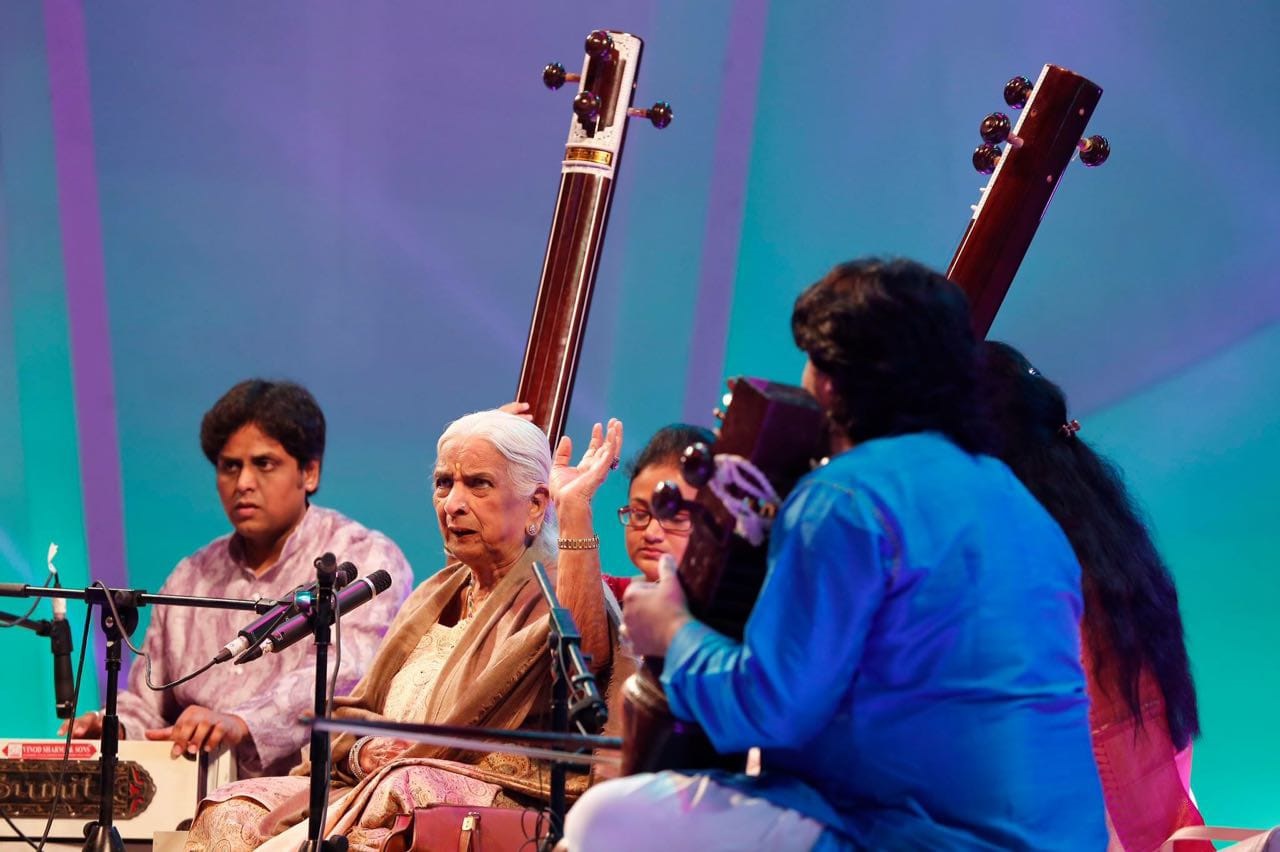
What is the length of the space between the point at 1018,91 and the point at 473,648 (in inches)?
88.9

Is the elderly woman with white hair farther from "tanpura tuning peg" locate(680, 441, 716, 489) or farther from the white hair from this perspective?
"tanpura tuning peg" locate(680, 441, 716, 489)

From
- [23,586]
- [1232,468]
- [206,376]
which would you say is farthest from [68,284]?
[1232,468]

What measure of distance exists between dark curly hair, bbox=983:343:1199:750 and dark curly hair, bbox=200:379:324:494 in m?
3.21

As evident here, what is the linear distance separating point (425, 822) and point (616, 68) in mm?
2585

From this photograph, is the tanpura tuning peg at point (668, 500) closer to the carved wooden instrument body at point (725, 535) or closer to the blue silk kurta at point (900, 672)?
the carved wooden instrument body at point (725, 535)

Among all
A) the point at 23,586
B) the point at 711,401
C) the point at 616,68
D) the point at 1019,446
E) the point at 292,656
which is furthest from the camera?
the point at 711,401

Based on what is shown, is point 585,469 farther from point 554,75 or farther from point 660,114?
point 554,75

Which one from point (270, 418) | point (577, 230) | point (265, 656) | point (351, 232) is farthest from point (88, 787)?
point (351, 232)

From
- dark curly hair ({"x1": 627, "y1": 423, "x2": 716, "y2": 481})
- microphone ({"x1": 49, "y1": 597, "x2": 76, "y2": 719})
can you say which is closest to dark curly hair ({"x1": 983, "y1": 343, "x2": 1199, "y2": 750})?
dark curly hair ({"x1": 627, "y1": 423, "x2": 716, "y2": 481})

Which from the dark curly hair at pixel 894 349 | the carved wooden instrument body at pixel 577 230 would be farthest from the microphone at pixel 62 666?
the dark curly hair at pixel 894 349

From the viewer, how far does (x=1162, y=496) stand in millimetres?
5852

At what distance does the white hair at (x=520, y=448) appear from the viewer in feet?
15.7

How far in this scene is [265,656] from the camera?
6.01 meters

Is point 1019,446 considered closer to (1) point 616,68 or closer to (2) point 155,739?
(1) point 616,68
